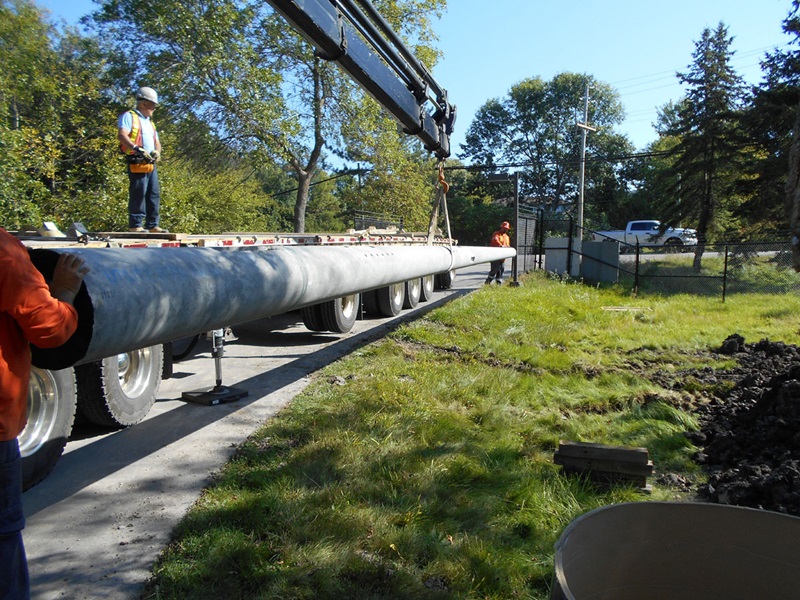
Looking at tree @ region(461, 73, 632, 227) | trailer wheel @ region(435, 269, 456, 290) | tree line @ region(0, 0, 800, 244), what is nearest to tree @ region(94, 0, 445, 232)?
tree line @ region(0, 0, 800, 244)

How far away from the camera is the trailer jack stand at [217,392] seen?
591cm

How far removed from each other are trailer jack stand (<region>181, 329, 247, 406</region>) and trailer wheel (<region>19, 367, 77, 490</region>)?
165 cm

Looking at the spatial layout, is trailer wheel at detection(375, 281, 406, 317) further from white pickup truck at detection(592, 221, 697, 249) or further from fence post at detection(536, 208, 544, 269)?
white pickup truck at detection(592, 221, 697, 249)

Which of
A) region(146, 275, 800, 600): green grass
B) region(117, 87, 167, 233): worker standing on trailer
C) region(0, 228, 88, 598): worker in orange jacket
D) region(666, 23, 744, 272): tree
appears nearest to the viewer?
region(0, 228, 88, 598): worker in orange jacket

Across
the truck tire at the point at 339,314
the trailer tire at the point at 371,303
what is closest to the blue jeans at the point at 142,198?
the truck tire at the point at 339,314

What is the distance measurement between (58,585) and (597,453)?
3.47 metres

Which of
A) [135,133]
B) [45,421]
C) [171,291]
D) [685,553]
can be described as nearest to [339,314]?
[135,133]

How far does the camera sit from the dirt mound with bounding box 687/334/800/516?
4074 millimetres

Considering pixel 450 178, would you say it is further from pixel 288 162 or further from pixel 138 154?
pixel 138 154

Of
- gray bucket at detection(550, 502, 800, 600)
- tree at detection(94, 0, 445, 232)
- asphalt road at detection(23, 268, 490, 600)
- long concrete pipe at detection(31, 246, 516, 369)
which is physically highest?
tree at detection(94, 0, 445, 232)

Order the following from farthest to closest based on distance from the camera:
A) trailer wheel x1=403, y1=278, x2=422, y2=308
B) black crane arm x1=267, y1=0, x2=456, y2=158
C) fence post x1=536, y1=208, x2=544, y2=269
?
fence post x1=536, y1=208, x2=544, y2=269 < trailer wheel x1=403, y1=278, x2=422, y2=308 < black crane arm x1=267, y1=0, x2=456, y2=158

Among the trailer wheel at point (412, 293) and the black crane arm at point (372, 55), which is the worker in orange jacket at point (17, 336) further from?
the trailer wheel at point (412, 293)

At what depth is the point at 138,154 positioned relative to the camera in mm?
6672

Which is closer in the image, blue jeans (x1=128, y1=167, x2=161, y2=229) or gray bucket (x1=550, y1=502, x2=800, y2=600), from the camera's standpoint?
gray bucket (x1=550, y1=502, x2=800, y2=600)
